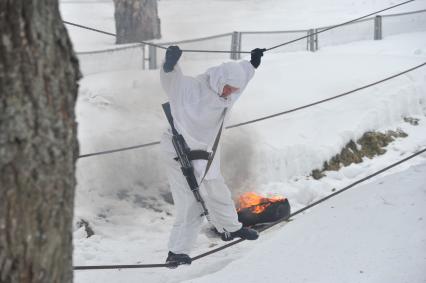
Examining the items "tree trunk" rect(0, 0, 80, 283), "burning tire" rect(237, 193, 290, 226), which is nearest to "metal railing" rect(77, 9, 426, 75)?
"burning tire" rect(237, 193, 290, 226)

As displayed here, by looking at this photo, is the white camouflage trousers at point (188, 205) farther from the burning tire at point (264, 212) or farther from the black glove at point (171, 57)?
the burning tire at point (264, 212)

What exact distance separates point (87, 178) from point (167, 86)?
111 inches

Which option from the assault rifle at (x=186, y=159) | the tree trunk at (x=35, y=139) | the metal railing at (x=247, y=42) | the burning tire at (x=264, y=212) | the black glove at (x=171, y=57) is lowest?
the burning tire at (x=264, y=212)

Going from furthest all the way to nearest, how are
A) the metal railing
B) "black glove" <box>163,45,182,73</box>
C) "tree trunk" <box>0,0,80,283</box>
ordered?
1. the metal railing
2. "black glove" <box>163,45,182,73</box>
3. "tree trunk" <box>0,0,80,283</box>

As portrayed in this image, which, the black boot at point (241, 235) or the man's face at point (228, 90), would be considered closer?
the man's face at point (228, 90)

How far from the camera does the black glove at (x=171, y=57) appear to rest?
439 cm

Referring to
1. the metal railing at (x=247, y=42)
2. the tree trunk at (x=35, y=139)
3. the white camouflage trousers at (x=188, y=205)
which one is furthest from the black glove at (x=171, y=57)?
the metal railing at (x=247, y=42)

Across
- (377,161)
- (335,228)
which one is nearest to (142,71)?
(377,161)

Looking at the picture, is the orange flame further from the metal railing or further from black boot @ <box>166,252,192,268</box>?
the metal railing

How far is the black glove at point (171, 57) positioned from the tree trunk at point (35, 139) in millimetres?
2418

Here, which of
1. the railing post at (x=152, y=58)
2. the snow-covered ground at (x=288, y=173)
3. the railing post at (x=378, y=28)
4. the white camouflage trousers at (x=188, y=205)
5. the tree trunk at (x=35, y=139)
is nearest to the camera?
the tree trunk at (x=35, y=139)

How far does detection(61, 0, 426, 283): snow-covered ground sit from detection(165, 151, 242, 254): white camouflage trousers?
0.45m

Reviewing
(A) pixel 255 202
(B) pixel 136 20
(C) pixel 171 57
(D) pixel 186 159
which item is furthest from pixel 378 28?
(C) pixel 171 57

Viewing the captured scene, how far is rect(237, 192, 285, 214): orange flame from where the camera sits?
6520 millimetres
